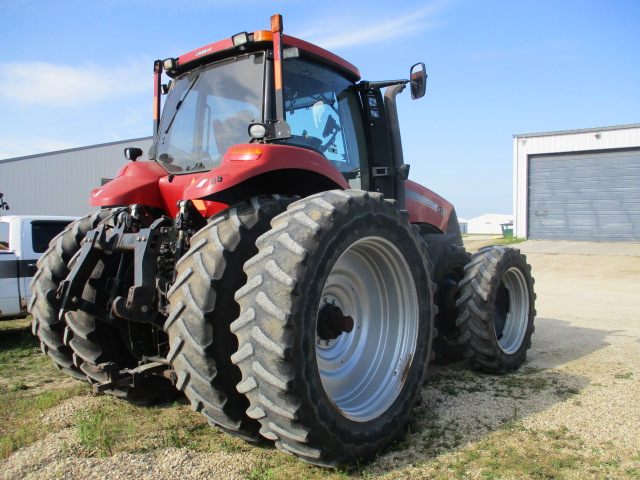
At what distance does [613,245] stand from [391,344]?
20416mm

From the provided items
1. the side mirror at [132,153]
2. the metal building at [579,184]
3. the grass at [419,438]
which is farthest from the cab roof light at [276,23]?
the metal building at [579,184]

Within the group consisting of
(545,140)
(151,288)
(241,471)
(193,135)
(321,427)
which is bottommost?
(241,471)

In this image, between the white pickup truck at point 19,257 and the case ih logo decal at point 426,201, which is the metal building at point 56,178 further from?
the case ih logo decal at point 426,201

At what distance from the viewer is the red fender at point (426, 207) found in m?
5.14

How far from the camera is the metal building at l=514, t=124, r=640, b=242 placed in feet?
70.0

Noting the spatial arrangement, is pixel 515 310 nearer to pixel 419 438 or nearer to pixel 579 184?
pixel 419 438

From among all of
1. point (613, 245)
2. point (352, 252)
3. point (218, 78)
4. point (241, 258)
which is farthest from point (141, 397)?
point (613, 245)

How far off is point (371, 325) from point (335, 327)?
1.70 feet

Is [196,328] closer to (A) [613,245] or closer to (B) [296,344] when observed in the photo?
(B) [296,344]

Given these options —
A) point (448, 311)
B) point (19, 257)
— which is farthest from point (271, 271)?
point (19, 257)

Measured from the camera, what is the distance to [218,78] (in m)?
3.84

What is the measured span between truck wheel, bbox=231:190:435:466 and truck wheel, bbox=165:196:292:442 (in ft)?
0.65

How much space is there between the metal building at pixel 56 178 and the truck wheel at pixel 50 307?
21877 mm

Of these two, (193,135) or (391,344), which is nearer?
(391,344)
